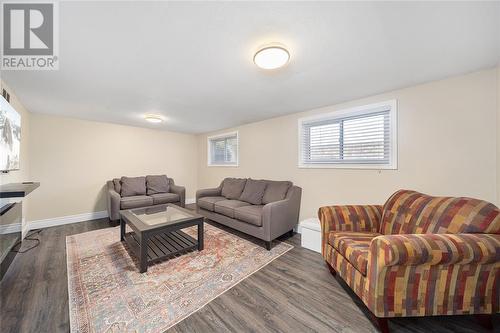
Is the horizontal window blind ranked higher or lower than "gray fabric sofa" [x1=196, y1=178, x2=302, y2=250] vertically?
higher

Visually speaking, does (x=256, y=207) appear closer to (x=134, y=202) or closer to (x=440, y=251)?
(x=440, y=251)

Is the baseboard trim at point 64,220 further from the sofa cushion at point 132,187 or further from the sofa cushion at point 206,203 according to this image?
the sofa cushion at point 206,203

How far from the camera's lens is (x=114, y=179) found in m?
3.89

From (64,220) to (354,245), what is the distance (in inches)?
192

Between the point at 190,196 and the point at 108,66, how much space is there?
4.21m

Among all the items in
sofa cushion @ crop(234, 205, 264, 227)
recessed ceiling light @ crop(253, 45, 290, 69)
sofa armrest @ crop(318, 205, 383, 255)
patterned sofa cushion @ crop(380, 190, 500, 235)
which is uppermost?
recessed ceiling light @ crop(253, 45, 290, 69)

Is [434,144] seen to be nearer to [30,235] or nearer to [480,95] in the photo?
[480,95]

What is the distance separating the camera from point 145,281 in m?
1.78

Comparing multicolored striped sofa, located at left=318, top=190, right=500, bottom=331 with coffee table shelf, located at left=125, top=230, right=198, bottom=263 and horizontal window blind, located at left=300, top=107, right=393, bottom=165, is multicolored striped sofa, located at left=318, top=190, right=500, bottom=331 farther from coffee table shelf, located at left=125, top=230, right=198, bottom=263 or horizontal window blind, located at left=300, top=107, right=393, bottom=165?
coffee table shelf, located at left=125, top=230, right=198, bottom=263

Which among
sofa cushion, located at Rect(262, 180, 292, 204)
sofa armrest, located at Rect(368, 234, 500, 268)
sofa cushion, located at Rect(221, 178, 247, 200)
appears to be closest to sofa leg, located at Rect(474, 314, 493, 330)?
sofa armrest, located at Rect(368, 234, 500, 268)

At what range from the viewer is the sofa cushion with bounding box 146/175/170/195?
4.15 meters

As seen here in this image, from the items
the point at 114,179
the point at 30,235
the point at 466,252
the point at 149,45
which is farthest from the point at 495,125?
the point at 30,235

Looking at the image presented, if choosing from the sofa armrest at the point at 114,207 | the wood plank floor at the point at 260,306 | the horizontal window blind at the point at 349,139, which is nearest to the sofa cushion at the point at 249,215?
the wood plank floor at the point at 260,306

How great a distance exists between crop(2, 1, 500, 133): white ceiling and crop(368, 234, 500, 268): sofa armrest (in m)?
1.44
